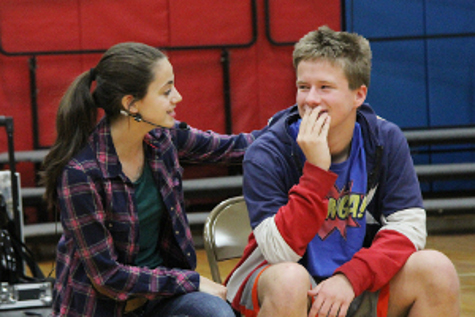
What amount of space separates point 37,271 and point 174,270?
4.02 ft

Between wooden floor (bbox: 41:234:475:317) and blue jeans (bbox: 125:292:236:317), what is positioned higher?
blue jeans (bbox: 125:292:236:317)

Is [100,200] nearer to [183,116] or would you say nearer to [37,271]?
[37,271]

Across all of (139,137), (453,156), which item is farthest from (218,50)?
(139,137)

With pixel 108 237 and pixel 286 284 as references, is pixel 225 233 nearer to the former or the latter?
pixel 108 237

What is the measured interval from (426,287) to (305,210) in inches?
14.4

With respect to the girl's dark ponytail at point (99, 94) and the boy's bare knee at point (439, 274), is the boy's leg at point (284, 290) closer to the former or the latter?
the boy's bare knee at point (439, 274)

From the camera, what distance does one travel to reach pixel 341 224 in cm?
189

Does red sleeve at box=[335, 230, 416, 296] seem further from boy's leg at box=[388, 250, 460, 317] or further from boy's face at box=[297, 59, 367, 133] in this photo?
boy's face at box=[297, 59, 367, 133]

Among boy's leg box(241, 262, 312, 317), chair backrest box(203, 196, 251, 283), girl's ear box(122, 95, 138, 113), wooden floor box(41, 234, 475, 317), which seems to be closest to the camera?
boy's leg box(241, 262, 312, 317)

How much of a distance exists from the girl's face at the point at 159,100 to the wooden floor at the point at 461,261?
1.80m

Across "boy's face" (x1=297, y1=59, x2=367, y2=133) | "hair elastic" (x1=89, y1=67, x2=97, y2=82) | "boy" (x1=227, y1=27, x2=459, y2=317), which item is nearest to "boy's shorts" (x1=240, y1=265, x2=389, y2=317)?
"boy" (x1=227, y1=27, x2=459, y2=317)

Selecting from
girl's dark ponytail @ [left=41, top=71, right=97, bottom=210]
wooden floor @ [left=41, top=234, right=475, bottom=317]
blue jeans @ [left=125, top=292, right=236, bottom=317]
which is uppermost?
girl's dark ponytail @ [left=41, top=71, right=97, bottom=210]

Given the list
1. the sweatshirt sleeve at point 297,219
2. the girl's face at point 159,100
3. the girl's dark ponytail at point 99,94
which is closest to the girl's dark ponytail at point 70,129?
the girl's dark ponytail at point 99,94

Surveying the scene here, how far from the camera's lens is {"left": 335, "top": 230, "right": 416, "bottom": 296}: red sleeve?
1.73 metres
